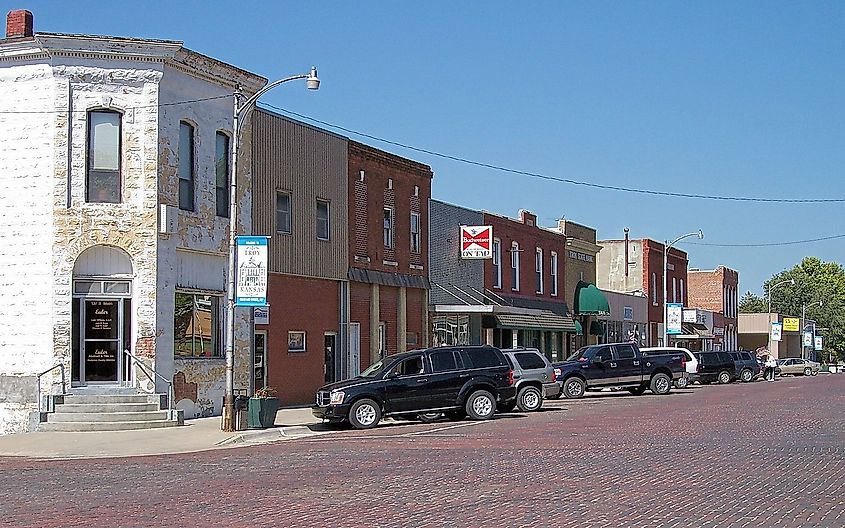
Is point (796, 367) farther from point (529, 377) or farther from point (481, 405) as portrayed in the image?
point (481, 405)

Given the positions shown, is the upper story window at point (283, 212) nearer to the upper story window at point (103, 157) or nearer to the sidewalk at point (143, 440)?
the upper story window at point (103, 157)

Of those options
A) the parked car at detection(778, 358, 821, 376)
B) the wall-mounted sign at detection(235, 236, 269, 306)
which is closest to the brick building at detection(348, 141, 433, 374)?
the wall-mounted sign at detection(235, 236, 269, 306)

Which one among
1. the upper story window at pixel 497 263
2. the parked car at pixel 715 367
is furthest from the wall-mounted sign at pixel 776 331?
the upper story window at pixel 497 263

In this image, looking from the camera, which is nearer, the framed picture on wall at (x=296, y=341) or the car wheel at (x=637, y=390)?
the framed picture on wall at (x=296, y=341)

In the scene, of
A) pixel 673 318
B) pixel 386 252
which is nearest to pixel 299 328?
pixel 386 252

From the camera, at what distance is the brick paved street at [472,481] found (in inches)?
469

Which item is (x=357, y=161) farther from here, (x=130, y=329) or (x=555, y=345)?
(x=555, y=345)

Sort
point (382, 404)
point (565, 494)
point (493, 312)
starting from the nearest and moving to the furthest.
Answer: point (565, 494) < point (382, 404) < point (493, 312)

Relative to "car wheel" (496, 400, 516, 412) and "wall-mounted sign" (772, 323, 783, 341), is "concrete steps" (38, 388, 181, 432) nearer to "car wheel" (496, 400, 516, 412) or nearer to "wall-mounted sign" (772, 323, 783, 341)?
"car wheel" (496, 400, 516, 412)

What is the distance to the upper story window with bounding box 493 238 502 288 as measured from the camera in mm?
47406

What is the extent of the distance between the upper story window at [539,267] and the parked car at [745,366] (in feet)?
38.4

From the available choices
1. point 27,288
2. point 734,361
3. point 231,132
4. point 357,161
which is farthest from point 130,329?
point 734,361

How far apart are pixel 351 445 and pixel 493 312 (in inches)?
887

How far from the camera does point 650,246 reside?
71500 millimetres
